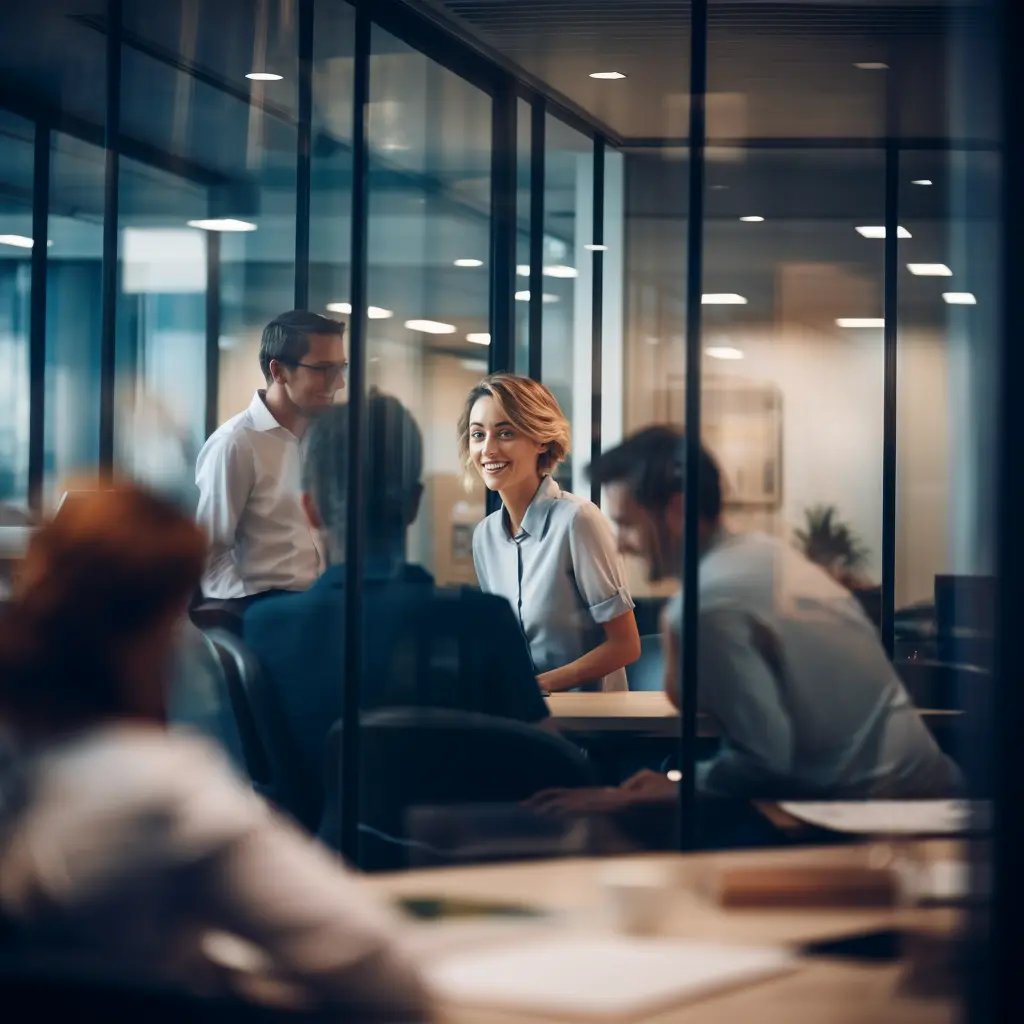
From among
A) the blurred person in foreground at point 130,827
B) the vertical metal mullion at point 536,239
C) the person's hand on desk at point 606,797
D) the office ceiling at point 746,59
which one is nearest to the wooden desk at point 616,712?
the person's hand on desk at point 606,797

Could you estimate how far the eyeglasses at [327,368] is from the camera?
126 inches

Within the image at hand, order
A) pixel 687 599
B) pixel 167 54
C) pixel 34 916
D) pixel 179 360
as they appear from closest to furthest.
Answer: pixel 34 916 → pixel 687 599 → pixel 179 360 → pixel 167 54

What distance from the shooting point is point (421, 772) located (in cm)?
313

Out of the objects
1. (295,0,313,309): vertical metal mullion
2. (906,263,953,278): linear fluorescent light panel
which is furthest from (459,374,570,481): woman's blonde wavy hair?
(906,263,953,278): linear fluorescent light panel

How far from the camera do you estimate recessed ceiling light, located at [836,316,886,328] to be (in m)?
3.67

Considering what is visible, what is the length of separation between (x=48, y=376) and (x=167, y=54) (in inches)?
32.4

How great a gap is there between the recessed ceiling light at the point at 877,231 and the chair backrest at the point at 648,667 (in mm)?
1207

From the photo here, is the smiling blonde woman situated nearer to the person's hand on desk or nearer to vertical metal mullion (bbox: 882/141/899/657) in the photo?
the person's hand on desk

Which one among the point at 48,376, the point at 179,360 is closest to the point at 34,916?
the point at 179,360

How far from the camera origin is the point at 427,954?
5.77ft

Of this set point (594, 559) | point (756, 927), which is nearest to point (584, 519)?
point (594, 559)

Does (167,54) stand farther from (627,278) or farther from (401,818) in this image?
(401,818)

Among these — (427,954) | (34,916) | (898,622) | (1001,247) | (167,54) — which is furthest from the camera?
(167,54)

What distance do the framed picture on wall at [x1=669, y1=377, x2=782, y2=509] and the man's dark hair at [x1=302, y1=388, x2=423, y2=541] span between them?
0.62 m
